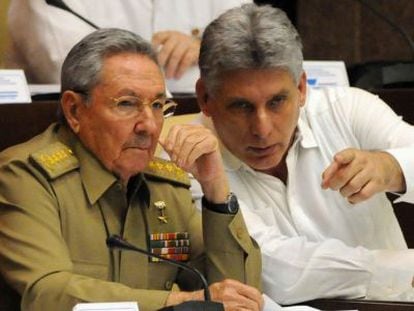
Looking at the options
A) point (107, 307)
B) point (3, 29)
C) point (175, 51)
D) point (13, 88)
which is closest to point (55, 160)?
point (107, 307)

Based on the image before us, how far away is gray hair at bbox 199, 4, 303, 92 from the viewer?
2637mm

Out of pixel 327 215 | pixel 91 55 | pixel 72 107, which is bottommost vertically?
pixel 327 215

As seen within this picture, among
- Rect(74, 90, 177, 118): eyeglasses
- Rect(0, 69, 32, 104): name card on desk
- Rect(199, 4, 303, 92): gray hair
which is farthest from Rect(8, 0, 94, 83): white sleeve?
Rect(74, 90, 177, 118): eyeglasses

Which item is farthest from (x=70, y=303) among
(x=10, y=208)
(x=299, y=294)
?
(x=299, y=294)

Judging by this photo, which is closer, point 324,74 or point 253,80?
point 253,80

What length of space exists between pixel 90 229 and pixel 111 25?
4.96ft

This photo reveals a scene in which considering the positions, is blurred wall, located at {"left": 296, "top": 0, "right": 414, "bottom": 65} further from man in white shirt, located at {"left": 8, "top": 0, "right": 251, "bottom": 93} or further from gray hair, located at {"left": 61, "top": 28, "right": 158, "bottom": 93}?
gray hair, located at {"left": 61, "top": 28, "right": 158, "bottom": 93}

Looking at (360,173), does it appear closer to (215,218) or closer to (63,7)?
(215,218)

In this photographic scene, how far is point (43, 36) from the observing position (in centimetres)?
348

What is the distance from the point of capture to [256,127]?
A: 8.78 ft

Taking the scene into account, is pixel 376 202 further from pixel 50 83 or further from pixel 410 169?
pixel 50 83

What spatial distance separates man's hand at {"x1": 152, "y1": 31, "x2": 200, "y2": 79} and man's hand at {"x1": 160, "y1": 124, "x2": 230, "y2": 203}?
97cm

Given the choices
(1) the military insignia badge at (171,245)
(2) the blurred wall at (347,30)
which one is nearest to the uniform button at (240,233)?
(1) the military insignia badge at (171,245)

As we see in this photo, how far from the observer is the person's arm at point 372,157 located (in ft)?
8.37
